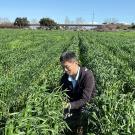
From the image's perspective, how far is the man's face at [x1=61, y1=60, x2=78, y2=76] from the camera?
670cm

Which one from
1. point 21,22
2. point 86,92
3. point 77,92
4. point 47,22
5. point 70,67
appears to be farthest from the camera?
point 47,22

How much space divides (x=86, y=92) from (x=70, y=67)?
57cm

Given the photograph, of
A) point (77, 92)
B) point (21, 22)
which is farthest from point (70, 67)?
point (21, 22)

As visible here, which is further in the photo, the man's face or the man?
the man

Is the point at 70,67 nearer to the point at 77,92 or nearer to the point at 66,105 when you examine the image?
the point at 66,105

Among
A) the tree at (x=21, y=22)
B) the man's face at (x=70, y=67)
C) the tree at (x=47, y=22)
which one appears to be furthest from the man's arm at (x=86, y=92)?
the tree at (x=47, y=22)

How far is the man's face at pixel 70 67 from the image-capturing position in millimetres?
6702

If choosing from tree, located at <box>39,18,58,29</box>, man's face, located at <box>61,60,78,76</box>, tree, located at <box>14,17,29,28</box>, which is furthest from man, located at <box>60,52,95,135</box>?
tree, located at <box>39,18,58,29</box>

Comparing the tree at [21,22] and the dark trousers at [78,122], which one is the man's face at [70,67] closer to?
the dark trousers at [78,122]

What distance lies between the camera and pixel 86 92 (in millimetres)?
7141

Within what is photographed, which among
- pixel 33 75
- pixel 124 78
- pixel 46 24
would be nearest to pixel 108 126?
pixel 124 78

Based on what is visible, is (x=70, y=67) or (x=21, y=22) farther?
(x=21, y=22)

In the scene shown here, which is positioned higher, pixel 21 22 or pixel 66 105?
pixel 66 105

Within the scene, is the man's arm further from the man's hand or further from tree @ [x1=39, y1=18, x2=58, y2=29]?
tree @ [x1=39, y1=18, x2=58, y2=29]
